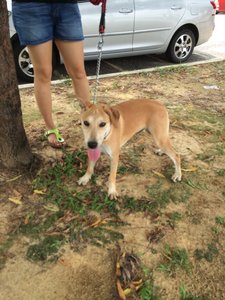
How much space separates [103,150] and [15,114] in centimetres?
89

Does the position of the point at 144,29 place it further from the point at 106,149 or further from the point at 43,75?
the point at 106,149

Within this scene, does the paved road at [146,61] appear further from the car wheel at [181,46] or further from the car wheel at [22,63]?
the car wheel at [22,63]

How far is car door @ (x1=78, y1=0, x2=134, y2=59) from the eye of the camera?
630cm

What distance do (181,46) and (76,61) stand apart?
4.62 metres

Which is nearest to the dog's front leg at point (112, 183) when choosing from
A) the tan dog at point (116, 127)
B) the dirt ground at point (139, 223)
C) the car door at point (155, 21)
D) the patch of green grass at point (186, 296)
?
the tan dog at point (116, 127)

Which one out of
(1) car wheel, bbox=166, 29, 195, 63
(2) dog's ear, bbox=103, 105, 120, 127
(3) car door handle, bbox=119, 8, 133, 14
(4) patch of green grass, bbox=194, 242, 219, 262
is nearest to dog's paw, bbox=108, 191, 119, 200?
(2) dog's ear, bbox=103, 105, 120, 127

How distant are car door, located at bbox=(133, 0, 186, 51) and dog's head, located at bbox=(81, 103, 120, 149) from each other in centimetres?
434

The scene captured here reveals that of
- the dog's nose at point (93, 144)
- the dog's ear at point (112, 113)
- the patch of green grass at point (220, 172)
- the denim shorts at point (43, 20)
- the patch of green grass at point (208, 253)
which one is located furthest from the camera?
the patch of green grass at point (220, 172)

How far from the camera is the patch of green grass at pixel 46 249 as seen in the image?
2.74 meters

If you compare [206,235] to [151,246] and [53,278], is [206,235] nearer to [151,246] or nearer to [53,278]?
[151,246]

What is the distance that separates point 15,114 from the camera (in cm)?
333

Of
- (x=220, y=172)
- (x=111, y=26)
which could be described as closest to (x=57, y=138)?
(x=220, y=172)

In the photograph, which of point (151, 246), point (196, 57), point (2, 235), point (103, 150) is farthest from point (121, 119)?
point (196, 57)

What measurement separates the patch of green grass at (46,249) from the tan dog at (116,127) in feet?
2.38
